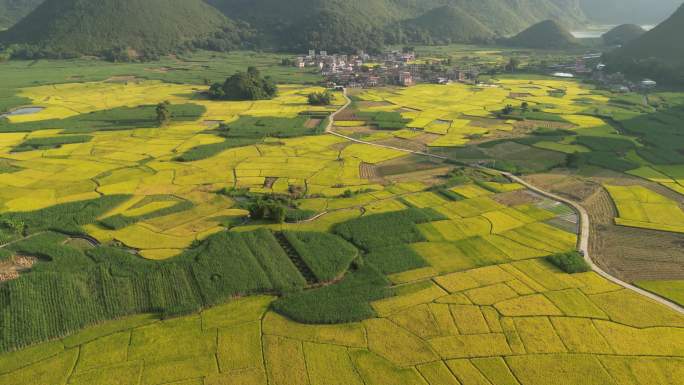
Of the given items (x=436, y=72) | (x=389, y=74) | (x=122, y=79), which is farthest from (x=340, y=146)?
(x=122, y=79)

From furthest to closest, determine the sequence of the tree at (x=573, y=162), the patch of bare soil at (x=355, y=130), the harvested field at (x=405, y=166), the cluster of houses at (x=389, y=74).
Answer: the cluster of houses at (x=389, y=74) < the patch of bare soil at (x=355, y=130) < the tree at (x=573, y=162) < the harvested field at (x=405, y=166)

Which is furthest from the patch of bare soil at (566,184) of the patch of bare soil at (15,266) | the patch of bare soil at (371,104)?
the patch of bare soil at (15,266)

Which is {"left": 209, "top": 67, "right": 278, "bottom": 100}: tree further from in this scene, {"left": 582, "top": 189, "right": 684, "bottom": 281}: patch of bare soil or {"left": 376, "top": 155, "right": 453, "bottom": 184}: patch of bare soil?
{"left": 582, "top": 189, "right": 684, "bottom": 281}: patch of bare soil

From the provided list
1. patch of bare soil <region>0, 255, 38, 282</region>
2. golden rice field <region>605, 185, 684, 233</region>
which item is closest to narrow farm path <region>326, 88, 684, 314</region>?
golden rice field <region>605, 185, 684, 233</region>

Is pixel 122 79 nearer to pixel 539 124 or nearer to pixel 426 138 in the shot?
pixel 426 138

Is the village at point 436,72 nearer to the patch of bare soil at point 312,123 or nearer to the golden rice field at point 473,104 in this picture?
the golden rice field at point 473,104

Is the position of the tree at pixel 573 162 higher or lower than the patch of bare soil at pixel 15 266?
higher

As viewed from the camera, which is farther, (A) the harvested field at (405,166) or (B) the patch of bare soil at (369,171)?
(A) the harvested field at (405,166)
